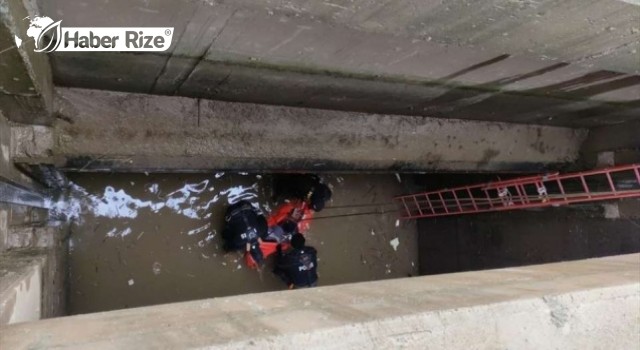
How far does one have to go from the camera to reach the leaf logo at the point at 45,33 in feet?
6.11

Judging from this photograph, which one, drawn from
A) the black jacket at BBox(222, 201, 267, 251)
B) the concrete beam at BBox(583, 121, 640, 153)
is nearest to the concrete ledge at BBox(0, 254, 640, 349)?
the concrete beam at BBox(583, 121, 640, 153)

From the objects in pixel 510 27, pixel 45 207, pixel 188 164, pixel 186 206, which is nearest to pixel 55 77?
pixel 188 164

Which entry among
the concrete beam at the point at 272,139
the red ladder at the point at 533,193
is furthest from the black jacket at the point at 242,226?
the red ladder at the point at 533,193

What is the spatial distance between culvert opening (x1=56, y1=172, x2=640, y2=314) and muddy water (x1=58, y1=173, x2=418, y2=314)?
0.01 metres

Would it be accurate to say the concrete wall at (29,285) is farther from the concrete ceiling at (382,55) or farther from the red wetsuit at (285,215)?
the red wetsuit at (285,215)

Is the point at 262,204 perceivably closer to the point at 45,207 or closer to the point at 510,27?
the point at 45,207

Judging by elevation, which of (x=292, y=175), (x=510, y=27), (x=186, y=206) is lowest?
(x=186, y=206)

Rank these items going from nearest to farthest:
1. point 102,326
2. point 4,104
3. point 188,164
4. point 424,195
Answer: point 102,326 < point 4,104 < point 188,164 < point 424,195

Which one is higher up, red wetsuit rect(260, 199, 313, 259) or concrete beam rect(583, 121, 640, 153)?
concrete beam rect(583, 121, 640, 153)

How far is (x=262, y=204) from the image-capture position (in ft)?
18.8

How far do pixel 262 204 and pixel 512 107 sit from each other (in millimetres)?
2989

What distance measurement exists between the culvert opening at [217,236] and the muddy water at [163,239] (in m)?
0.01

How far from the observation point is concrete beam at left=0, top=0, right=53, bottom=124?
1.61m

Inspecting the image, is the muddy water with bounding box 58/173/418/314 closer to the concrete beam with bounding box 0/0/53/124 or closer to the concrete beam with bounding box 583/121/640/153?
the concrete beam with bounding box 0/0/53/124
